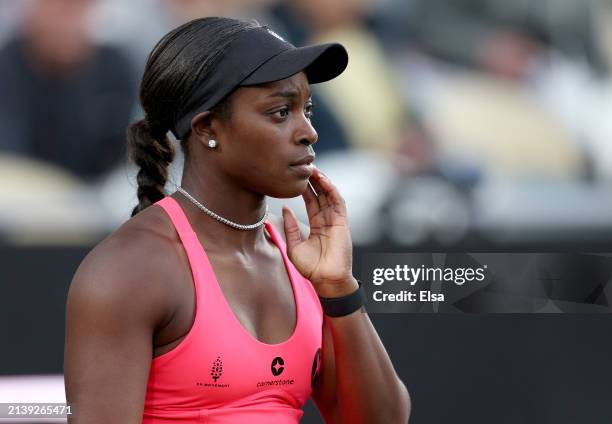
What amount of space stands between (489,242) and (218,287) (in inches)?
68.6

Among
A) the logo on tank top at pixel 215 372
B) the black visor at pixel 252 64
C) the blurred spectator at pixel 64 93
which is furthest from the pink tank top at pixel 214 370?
the blurred spectator at pixel 64 93

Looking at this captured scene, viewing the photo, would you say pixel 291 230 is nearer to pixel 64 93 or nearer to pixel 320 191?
pixel 320 191

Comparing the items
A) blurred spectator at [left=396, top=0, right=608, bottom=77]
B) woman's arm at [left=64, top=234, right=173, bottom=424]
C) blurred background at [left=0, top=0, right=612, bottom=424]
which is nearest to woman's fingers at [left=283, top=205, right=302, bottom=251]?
woman's arm at [left=64, top=234, right=173, bottom=424]

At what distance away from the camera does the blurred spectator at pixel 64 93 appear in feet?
11.0

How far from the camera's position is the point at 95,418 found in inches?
73.0

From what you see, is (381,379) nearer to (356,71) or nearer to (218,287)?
(218,287)

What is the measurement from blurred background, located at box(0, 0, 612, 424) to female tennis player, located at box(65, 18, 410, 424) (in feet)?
4.09

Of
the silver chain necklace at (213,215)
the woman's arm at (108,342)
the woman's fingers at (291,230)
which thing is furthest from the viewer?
the woman's fingers at (291,230)

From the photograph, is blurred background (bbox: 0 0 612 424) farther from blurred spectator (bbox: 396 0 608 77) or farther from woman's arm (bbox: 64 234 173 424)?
woman's arm (bbox: 64 234 173 424)

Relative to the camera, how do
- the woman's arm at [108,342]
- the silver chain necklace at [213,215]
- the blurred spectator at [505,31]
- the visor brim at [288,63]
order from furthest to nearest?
1. the blurred spectator at [505,31]
2. the silver chain necklace at [213,215]
3. the visor brim at [288,63]
4. the woman's arm at [108,342]

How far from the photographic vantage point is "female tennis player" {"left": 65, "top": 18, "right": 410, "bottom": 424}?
6.11 ft

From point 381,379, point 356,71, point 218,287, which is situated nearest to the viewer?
point 218,287

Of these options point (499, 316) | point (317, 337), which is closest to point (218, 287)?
point (317, 337)

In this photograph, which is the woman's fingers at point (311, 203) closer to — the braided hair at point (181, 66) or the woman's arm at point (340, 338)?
the woman's arm at point (340, 338)
